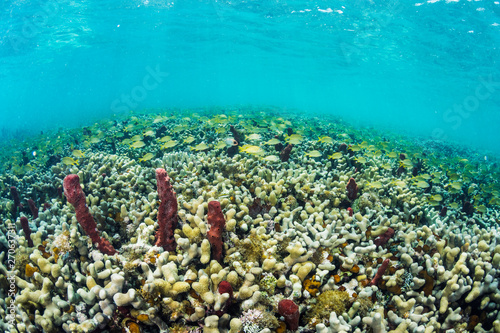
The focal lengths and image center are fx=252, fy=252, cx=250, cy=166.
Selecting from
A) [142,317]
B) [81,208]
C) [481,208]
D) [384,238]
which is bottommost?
[481,208]

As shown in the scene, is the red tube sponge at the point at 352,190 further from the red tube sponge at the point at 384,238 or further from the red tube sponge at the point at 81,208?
the red tube sponge at the point at 81,208

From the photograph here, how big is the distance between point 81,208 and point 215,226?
163cm

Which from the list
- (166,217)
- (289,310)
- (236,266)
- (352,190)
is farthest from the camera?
(352,190)

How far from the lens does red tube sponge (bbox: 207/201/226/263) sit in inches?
111

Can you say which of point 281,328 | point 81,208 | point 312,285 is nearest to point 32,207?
point 81,208

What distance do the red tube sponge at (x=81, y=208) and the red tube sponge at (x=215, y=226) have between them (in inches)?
55.3

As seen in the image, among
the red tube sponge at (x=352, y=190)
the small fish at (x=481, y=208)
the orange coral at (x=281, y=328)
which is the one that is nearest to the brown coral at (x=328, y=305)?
the orange coral at (x=281, y=328)

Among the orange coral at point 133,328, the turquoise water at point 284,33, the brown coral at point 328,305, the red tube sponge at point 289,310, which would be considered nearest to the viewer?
the red tube sponge at point 289,310

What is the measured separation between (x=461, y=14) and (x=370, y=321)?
26.0 m

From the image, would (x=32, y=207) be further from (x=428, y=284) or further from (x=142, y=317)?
(x=428, y=284)

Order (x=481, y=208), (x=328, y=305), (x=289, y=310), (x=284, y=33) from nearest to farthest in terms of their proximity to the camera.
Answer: (x=289, y=310) → (x=328, y=305) → (x=481, y=208) → (x=284, y=33)

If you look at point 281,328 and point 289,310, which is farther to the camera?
point 281,328

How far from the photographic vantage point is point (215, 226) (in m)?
2.92

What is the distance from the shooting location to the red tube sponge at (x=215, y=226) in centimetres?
283
